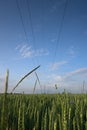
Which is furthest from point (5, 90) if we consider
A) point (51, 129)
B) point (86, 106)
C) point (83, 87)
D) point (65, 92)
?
point (83, 87)

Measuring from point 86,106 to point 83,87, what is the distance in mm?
3398

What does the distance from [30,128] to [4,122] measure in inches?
51.5

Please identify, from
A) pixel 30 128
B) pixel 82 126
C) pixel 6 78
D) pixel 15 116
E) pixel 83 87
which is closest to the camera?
pixel 6 78

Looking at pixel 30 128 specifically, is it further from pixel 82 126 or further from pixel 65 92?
pixel 65 92

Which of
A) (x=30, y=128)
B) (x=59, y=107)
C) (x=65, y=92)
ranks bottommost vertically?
(x=30, y=128)

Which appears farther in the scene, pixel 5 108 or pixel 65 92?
pixel 65 92

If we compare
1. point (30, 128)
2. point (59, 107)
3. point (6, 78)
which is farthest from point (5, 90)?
point (59, 107)

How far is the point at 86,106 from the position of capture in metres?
2.77

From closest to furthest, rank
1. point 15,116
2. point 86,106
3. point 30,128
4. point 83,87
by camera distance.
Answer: point 30,128 < point 15,116 < point 86,106 < point 83,87

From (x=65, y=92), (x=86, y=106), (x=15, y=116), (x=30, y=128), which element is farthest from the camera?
(x=65, y=92)

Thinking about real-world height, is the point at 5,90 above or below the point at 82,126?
above

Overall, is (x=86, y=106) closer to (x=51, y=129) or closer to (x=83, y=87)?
(x=51, y=129)

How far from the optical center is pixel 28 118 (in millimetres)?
1900

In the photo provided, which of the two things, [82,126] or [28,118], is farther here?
[28,118]
